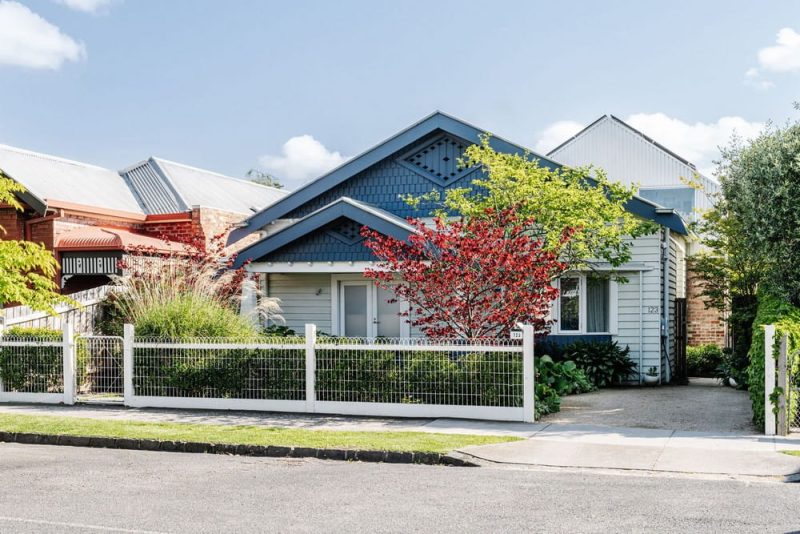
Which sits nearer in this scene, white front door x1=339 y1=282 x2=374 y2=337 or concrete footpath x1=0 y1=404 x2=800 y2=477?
concrete footpath x1=0 y1=404 x2=800 y2=477

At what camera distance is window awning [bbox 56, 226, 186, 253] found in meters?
20.9

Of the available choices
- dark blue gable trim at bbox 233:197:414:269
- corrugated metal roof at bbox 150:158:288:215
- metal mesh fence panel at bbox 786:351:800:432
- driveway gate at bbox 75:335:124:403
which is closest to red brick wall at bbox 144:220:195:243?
corrugated metal roof at bbox 150:158:288:215

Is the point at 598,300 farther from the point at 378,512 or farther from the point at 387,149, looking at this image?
the point at 378,512

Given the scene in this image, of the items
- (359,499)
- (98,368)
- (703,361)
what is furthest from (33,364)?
(703,361)

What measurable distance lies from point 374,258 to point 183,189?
10.0 m

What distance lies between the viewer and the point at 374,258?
18531 mm

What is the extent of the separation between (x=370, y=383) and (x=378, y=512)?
5937 millimetres

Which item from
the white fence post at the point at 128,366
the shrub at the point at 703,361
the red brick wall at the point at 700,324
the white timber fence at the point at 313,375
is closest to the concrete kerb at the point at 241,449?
the white fence post at the point at 128,366

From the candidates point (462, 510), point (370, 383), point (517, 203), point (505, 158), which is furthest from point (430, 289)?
point (462, 510)

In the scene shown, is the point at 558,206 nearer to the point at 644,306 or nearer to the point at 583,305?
the point at 583,305

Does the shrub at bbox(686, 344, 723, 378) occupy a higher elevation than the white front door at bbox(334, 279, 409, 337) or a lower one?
lower

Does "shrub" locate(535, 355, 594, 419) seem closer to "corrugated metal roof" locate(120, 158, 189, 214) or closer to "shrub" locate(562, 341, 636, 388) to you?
"shrub" locate(562, 341, 636, 388)

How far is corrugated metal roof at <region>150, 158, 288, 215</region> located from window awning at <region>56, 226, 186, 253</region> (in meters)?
3.44

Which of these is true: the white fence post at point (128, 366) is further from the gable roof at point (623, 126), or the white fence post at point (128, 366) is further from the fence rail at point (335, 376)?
the gable roof at point (623, 126)
